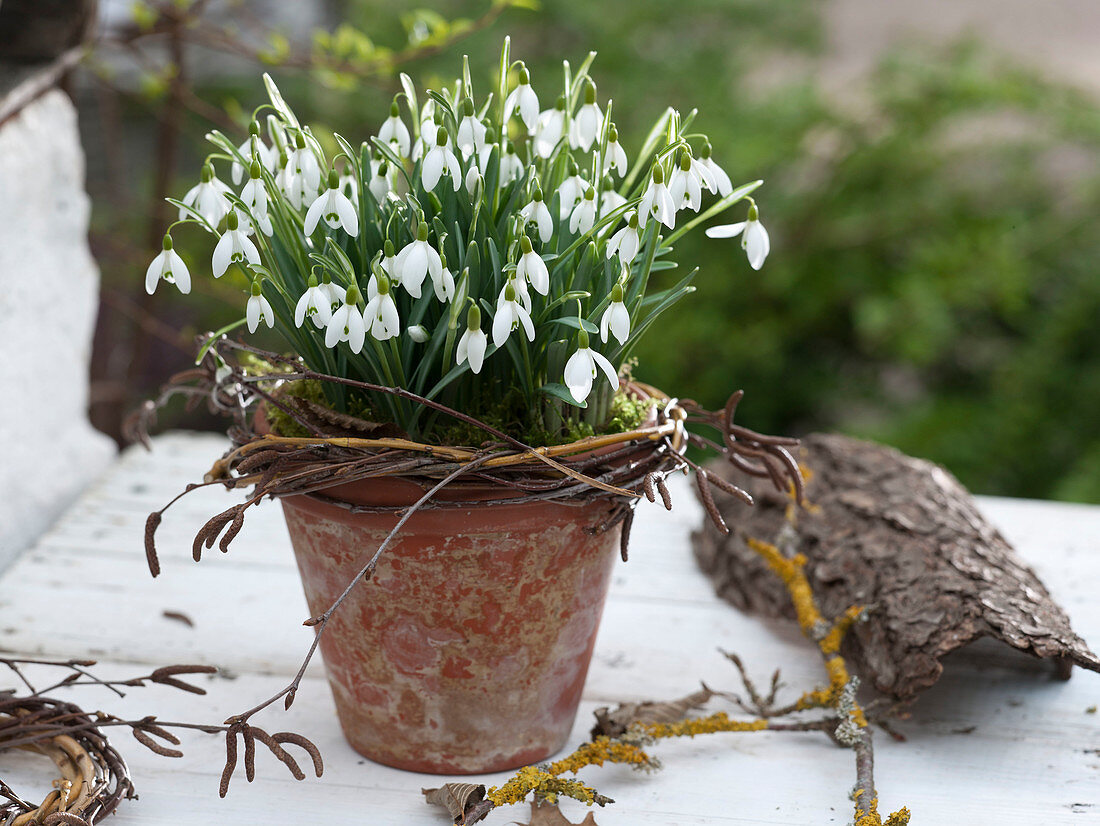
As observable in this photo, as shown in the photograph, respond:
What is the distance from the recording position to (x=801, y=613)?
97cm

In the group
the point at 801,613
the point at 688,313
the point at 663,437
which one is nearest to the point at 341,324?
the point at 663,437

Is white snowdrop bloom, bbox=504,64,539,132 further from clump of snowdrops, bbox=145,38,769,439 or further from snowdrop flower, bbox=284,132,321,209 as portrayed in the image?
snowdrop flower, bbox=284,132,321,209

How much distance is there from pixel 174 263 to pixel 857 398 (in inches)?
73.2

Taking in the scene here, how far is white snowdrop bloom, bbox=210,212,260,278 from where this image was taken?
65cm

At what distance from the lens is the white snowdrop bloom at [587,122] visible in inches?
29.6

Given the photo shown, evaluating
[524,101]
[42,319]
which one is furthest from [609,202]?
[42,319]

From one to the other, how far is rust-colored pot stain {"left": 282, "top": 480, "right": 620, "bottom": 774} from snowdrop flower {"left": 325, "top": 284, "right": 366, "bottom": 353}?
4.7 inches

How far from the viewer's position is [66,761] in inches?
30.2

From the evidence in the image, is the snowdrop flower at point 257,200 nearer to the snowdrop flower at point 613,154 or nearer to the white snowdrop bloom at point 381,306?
the white snowdrop bloom at point 381,306

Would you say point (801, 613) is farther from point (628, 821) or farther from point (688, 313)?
point (688, 313)

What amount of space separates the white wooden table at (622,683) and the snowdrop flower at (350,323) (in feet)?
1.20

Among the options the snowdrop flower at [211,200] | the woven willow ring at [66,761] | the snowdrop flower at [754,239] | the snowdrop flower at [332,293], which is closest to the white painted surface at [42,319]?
the woven willow ring at [66,761]

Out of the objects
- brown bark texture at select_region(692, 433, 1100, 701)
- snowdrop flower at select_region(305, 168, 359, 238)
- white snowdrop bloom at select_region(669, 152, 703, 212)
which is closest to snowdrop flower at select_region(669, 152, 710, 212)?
white snowdrop bloom at select_region(669, 152, 703, 212)

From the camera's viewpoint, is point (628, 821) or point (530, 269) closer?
point (530, 269)
